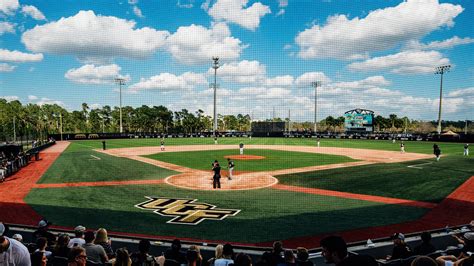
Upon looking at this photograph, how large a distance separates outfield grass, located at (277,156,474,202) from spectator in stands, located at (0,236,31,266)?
14.9 meters

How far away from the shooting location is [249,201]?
44.4 feet

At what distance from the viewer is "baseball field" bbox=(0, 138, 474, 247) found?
992cm

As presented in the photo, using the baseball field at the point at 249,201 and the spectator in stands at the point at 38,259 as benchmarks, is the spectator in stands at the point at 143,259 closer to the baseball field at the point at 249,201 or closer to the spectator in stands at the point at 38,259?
the spectator in stands at the point at 38,259

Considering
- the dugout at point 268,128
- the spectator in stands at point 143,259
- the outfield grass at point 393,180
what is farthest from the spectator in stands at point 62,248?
the dugout at point 268,128

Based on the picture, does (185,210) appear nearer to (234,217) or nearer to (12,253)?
(234,217)

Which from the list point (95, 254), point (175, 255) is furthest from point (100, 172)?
point (175, 255)

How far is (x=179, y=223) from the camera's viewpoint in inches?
412

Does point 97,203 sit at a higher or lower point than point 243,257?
lower

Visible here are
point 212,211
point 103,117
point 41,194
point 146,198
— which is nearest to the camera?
point 212,211

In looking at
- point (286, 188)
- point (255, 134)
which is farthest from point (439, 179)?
point (255, 134)

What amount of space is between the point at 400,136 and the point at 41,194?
62802 millimetres

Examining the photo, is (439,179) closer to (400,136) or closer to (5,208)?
(5,208)

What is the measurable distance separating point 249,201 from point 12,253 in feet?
34.3

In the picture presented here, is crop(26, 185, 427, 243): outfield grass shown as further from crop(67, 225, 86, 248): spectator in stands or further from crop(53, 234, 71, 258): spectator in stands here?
crop(53, 234, 71, 258): spectator in stands
